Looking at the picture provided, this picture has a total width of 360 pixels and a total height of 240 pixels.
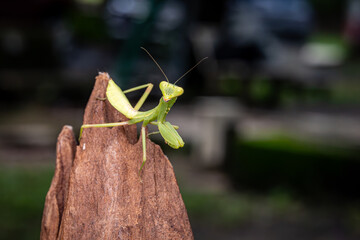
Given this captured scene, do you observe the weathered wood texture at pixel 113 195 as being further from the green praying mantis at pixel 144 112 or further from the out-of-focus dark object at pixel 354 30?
the out-of-focus dark object at pixel 354 30

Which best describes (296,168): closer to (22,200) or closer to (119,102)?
(22,200)

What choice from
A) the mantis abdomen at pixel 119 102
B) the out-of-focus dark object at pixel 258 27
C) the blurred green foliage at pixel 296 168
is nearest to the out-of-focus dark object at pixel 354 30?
the out-of-focus dark object at pixel 258 27

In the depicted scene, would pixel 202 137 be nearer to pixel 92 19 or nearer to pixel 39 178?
pixel 39 178

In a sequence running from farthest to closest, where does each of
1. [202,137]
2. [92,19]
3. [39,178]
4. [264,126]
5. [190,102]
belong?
[92,19] < [190,102] < [264,126] < [202,137] < [39,178]

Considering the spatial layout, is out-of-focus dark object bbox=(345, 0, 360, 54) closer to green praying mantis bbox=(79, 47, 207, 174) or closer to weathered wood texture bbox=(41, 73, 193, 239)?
green praying mantis bbox=(79, 47, 207, 174)

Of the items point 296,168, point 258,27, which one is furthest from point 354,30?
point 296,168

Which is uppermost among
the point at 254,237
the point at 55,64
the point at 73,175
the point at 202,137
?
the point at 55,64

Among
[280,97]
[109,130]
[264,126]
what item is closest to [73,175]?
[109,130]

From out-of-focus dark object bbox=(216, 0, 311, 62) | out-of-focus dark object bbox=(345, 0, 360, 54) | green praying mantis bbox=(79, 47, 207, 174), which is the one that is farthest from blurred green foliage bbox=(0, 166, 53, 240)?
out-of-focus dark object bbox=(345, 0, 360, 54)
